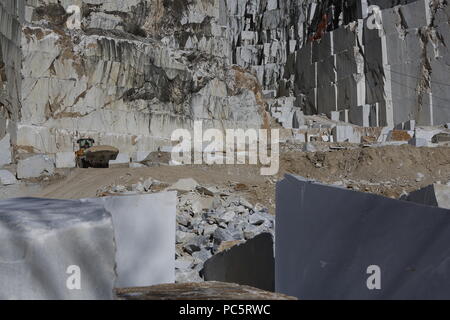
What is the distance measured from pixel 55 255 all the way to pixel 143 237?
2.69m

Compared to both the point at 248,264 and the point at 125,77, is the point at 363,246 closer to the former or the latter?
the point at 248,264

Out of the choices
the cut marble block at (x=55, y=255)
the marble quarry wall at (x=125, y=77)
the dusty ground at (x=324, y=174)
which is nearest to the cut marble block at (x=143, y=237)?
the cut marble block at (x=55, y=255)

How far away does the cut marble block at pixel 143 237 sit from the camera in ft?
14.7

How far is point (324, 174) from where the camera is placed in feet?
54.7

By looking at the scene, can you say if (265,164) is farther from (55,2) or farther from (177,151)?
(55,2)

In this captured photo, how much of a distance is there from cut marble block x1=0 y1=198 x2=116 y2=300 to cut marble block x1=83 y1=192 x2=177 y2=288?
226 cm

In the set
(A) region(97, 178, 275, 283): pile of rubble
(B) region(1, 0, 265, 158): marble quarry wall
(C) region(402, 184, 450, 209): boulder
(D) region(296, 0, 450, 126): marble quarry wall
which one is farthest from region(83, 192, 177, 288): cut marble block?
(D) region(296, 0, 450, 126): marble quarry wall

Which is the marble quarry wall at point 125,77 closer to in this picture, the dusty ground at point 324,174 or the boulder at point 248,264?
the dusty ground at point 324,174

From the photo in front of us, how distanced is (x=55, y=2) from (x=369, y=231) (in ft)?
108

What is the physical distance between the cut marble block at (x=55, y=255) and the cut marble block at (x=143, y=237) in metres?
2.26

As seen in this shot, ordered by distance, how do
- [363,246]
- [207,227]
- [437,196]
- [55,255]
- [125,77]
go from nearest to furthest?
[55,255] → [363,246] → [437,196] → [207,227] → [125,77]

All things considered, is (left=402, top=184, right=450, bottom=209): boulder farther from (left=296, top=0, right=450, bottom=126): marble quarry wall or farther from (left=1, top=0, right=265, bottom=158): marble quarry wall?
(left=296, top=0, right=450, bottom=126): marble quarry wall

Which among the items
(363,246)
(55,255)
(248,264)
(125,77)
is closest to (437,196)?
(363,246)

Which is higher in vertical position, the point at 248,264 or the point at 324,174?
the point at 248,264
